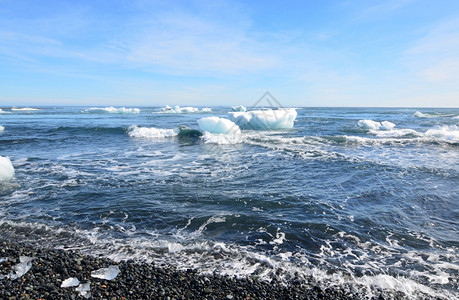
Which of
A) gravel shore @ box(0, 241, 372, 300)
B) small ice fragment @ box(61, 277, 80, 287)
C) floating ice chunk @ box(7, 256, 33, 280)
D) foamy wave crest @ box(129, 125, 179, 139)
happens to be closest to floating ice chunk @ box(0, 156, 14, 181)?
gravel shore @ box(0, 241, 372, 300)

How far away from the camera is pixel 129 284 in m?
3.83

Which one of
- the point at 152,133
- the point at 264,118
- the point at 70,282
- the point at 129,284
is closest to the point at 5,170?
the point at 70,282

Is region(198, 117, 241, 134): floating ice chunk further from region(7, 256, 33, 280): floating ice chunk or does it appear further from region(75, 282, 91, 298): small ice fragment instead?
region(75, 282, 91, 298): small ice fragment

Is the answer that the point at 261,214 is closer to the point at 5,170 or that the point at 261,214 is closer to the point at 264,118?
the point at 5,170

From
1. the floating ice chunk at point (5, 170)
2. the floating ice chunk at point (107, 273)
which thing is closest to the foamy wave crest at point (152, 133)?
the floating ice chunk at point (5, 170)

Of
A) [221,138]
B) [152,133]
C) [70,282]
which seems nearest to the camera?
[70,282]

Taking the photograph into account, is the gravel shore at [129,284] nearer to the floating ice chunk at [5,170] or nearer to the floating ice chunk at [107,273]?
the floating ice chunk at [107,273]

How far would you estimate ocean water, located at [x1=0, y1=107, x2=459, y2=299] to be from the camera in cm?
457

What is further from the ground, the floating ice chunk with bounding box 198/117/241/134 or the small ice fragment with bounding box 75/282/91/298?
the floating ice chunk with bounding box 198/117/241/134

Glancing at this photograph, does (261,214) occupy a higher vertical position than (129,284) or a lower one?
lower

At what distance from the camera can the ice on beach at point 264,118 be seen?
25422 mm

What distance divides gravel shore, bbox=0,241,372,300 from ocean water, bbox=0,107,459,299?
29 cm

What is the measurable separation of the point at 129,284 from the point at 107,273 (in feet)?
1.56

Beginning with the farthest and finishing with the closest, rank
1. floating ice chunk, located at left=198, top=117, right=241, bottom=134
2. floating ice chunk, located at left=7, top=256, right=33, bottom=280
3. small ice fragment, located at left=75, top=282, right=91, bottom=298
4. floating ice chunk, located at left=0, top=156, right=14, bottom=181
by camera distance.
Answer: floating ice chunk, located at left=198, top=117, right=241, bottom=134 → floating ice chunk, located at left=0, top=156, right=14, bottom=181 → floating ice chunk, located at left=7, top=256, right=33, bottom=280 → small ice fragment, located at left=75, top=282, right=91, bottom=298
